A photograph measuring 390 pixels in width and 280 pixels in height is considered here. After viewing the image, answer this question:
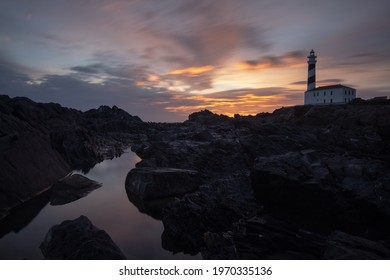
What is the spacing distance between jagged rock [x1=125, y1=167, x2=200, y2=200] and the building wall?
39.8 m

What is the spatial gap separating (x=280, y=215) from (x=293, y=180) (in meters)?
1.41

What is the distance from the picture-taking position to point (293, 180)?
10.4 metres

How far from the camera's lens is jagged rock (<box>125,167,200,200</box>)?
14.4 metres

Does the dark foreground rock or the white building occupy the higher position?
the white building

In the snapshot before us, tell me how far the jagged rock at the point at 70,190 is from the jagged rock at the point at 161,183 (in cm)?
267

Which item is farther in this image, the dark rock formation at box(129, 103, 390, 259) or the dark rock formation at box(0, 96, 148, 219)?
the dark rock formation at box(0, 96, 148, 219)

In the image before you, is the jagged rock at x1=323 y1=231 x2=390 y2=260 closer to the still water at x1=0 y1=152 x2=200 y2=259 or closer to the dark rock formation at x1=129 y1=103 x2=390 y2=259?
the dark rock formation at x1=129 y1=103 x2=390 y2=259

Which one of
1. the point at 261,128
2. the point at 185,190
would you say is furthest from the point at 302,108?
the point at 185,190

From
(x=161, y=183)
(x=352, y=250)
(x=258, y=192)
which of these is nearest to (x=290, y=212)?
(x=258, y=192)

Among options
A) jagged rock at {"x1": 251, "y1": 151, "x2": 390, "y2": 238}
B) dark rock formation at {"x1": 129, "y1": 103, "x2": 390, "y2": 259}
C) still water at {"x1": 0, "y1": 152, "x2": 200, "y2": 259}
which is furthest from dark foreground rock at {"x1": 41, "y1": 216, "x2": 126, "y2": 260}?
jagged rock at {"x1": 251, "y1": 151, "x2": 390, "y2": 238}

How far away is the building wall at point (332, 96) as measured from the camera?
45719mm

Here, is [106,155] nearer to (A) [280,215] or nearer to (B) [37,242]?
(B) [37,242]

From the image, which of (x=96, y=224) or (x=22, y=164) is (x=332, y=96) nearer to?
(x=96, y=224)
